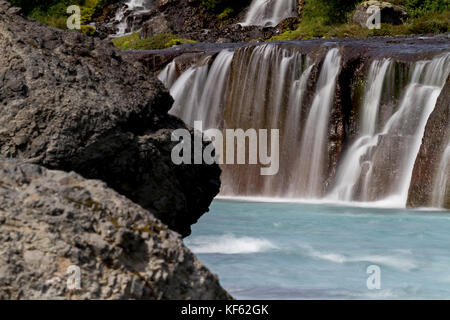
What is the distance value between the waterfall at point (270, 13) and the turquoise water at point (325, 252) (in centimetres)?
2534

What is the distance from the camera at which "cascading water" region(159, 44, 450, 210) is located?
15.1 meters

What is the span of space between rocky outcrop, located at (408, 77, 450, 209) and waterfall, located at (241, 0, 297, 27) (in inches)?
905

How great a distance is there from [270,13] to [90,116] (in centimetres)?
3288

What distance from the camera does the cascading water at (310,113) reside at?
15086mm
